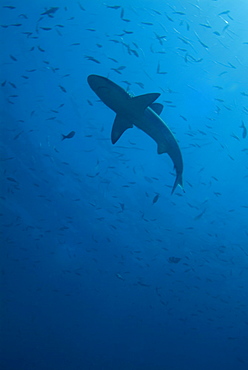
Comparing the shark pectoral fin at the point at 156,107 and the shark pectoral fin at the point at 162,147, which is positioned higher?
the shark pectoral fin at the point at 156,107

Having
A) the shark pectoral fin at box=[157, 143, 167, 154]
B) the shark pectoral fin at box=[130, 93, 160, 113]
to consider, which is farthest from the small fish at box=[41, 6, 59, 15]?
the shark pectoral fin at box=[157, 143, 167, 154]

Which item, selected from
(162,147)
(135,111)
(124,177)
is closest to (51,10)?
(135,111)

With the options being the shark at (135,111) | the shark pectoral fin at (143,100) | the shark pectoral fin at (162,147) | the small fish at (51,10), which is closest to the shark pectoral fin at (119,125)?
the shark at (135,111)

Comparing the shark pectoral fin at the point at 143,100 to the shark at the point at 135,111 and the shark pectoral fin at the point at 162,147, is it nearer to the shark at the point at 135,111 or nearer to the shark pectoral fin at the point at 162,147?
the shark at the point at 135,111

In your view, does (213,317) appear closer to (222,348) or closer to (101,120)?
(222,348)

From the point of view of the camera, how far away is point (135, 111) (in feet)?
21.7

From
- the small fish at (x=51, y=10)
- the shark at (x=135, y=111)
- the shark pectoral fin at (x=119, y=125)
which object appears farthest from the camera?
the small fish at (x=51, y=10)

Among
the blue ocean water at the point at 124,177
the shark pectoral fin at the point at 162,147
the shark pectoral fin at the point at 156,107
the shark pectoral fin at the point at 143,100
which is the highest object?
the shark pectoral fin at the point at 143,100

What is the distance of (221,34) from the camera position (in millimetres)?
10555

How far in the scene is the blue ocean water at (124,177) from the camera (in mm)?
10852

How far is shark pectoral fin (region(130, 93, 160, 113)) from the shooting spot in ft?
20.8

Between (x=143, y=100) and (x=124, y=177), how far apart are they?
11.4 metres

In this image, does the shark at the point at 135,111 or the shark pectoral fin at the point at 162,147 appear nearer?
the shark at the point at 135,111

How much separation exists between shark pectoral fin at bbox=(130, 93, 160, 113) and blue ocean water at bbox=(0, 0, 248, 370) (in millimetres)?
5143
